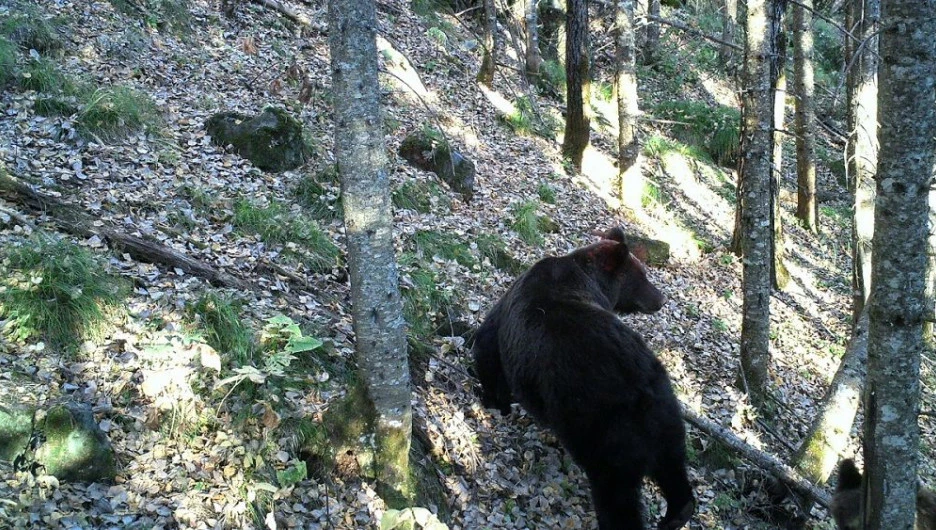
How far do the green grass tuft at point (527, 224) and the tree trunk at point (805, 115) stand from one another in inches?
259

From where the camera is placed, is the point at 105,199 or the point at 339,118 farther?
the point at 105,199

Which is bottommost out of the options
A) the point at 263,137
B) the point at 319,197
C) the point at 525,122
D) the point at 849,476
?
the point at 525,122

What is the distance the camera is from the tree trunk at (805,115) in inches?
575

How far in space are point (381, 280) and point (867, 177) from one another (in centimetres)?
770

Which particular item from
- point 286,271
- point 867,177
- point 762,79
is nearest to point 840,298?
point 867,177

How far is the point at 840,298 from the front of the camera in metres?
14.3

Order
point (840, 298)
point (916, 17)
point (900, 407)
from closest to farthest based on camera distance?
point (916, 17), point (900, 407), point (840, 298)

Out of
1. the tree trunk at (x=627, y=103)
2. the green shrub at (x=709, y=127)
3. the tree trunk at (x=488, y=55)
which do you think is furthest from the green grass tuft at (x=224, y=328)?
the green shrub at (x=709, y=127)

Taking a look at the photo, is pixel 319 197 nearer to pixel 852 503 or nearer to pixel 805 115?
pixel 852 503

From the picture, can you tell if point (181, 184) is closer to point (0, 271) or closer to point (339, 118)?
point (0, 271)

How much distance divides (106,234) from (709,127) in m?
17.6

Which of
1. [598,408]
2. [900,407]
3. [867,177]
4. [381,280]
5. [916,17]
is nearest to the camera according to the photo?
[916,17]

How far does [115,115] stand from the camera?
8.67 metres

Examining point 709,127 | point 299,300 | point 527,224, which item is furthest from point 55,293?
point 709,127
